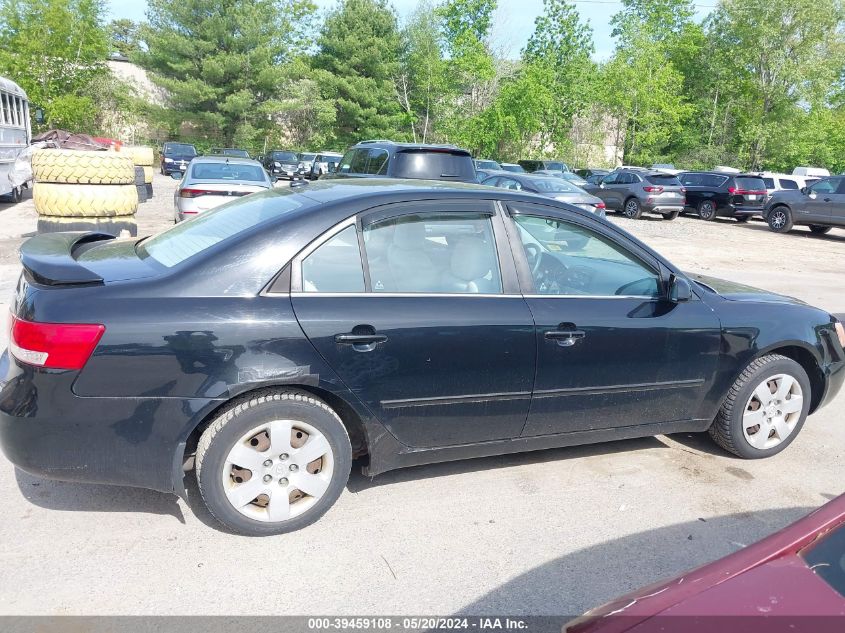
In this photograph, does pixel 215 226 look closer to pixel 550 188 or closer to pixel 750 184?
pixel 550 188

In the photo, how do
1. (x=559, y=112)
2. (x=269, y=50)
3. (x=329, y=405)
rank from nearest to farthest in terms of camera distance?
(x=329, y=405), (x=559, y=112), (x=269, y=50)

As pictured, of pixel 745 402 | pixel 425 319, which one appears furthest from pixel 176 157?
pixel 745 402

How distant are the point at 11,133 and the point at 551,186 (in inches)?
533

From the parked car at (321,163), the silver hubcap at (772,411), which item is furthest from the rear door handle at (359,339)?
the parked car at (321,163)

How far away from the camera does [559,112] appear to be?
3962cm

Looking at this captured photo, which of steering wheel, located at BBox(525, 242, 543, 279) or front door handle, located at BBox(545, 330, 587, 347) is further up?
steering wheel, located at BBox(525, 242, 543, 279)

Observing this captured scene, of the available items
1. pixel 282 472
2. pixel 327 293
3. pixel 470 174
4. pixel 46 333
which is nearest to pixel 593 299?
pixel 327 293

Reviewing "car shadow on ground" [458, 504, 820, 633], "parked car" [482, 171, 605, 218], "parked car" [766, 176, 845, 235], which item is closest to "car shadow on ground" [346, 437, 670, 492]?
"car shadow on ground" [458, 504, 820, 633]

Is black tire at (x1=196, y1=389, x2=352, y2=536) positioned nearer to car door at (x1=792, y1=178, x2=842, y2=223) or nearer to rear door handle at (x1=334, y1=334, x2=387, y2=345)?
rear door handle at (x1=334, y1=334, x2=387, y2=345)

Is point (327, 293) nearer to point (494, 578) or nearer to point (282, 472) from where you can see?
point (282, 472)

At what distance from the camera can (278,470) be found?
3.21m

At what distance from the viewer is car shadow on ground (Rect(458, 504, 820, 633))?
9.46 feet

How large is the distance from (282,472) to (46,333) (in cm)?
117

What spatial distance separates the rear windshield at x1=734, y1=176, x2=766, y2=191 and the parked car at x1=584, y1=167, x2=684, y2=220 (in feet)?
7.77
